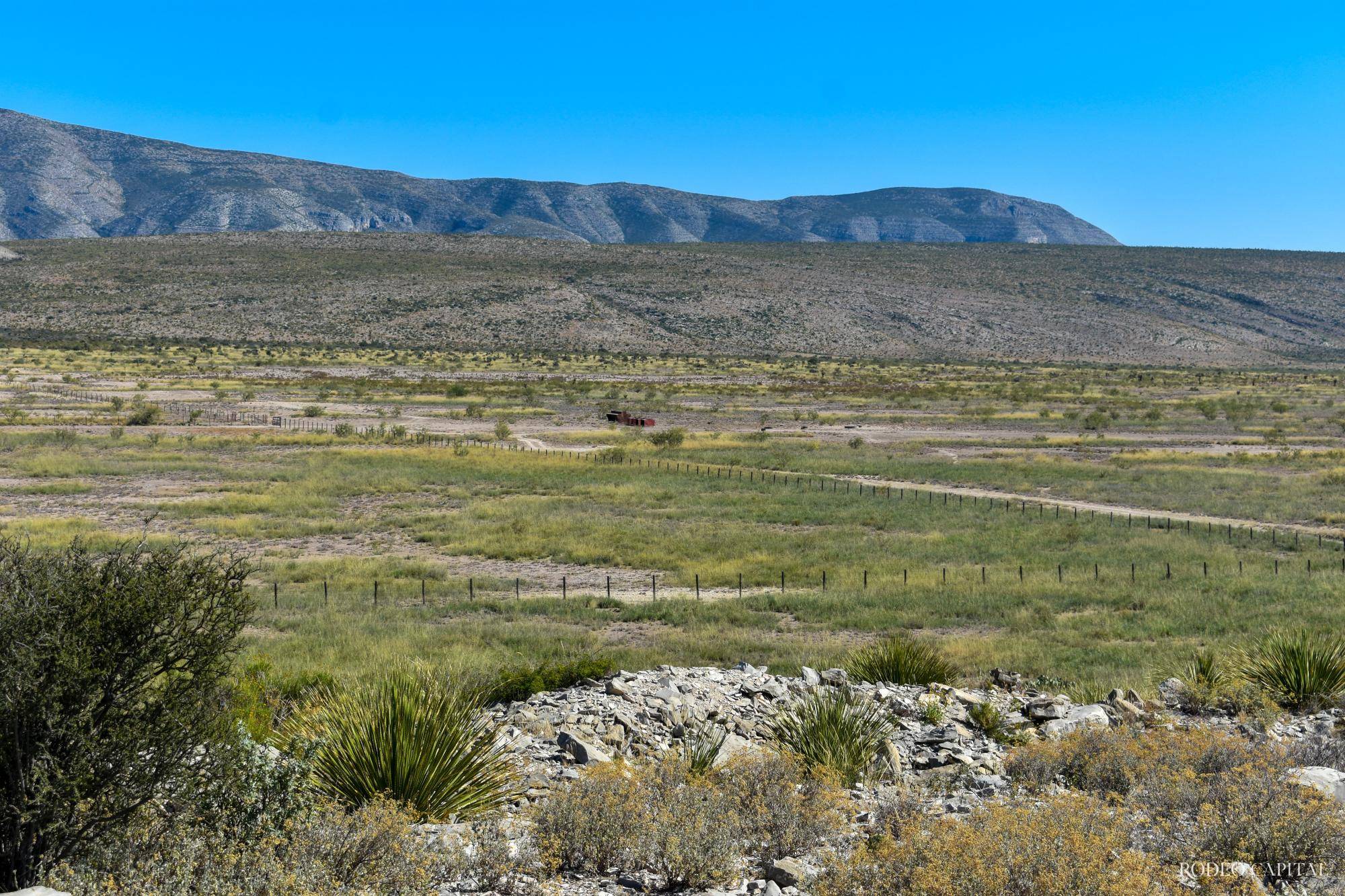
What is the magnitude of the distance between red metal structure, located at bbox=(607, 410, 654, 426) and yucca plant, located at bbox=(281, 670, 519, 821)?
4770 cm

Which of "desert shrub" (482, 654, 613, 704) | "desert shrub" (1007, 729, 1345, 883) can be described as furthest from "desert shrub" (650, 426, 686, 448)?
"desert shrub" (1007, 729, 1345, 883)

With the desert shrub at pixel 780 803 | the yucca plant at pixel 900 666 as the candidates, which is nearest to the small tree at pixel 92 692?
the desert shrub at pixel 780 803

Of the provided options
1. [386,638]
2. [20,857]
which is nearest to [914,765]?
[20,857]

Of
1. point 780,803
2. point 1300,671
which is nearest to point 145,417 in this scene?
point 780,803

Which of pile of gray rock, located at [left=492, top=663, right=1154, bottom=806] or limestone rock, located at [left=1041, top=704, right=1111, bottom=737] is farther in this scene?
limestone rock, located at [left=1041, top=704, right=1111, bottom=737]

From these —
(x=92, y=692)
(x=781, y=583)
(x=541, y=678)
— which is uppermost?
(x=92, y=692)

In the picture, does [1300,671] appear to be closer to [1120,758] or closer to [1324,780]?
[1324,780]

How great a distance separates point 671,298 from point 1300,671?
411 feet

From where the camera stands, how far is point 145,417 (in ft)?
169

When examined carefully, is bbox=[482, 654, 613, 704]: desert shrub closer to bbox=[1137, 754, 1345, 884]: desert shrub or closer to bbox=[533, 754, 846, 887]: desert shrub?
bbox=[533, 754, 846, 887]: desert shrub

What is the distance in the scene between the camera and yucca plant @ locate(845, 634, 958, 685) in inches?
512

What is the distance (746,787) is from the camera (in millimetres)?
7941

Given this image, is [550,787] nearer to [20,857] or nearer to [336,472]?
[20,857]

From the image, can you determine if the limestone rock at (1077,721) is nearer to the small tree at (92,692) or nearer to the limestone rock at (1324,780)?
the limestone rock at (1324,780)
